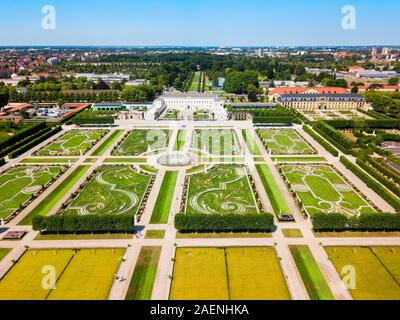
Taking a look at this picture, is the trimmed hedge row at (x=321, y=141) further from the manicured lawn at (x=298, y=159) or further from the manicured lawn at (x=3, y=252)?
the manicured lawn at (x=3, y=252)

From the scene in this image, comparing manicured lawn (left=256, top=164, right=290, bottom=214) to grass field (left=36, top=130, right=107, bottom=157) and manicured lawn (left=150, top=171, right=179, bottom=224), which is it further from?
grass field (left=36, top=130, right=107, bottom=157)

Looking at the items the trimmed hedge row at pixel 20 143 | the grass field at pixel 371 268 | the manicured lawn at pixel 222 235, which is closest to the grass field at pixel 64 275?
the manicured lawn at pixel 222 235

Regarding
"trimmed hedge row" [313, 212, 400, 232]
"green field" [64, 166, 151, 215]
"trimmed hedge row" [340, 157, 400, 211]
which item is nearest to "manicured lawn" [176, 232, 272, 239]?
"trimmed hedge row" [313, 212, 400, 232]

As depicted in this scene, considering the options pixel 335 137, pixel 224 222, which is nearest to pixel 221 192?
pixel 224 222

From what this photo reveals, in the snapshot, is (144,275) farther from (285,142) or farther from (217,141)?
(285,142)
